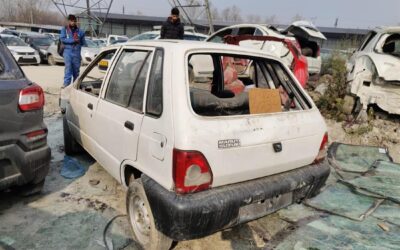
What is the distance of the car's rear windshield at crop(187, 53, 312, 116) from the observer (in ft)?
9.19

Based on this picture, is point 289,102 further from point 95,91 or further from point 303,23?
point 303,23

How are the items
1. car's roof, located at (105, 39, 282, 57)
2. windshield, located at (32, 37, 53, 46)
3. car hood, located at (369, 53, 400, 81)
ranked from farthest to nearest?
windshield, located at (32, 37, 53, 46), car hood, located at (369, 53, 400, 81), car's roof, located at (105, 39, 282, 57)

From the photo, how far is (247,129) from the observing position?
2.44 m

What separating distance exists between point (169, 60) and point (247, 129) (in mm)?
773

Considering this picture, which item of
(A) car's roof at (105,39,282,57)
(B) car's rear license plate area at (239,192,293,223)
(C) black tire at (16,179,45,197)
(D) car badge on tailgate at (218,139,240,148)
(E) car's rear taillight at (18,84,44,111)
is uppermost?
(A) car's roof at (105,39,282,57)

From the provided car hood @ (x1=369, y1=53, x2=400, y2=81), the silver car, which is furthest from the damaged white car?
the silver car

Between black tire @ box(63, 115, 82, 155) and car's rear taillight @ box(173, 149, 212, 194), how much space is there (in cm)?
277

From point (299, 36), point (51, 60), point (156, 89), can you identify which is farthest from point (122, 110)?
point (51, 60)

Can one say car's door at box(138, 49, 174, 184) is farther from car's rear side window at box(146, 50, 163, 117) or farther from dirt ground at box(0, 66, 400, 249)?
dirt ground at box(0, 66, 400, 249)

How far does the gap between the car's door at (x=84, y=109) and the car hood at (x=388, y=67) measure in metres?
4.58

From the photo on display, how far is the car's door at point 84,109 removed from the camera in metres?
3.61

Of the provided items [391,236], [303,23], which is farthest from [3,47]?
[303,23]

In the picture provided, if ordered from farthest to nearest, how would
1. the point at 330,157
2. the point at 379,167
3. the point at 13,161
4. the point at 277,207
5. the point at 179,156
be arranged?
1. the point at 330,157
2. the point at 379,167
3. the point at 13,161
4. the point at 277,207
5. the point at 179,156

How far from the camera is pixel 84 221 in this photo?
10.3ft
